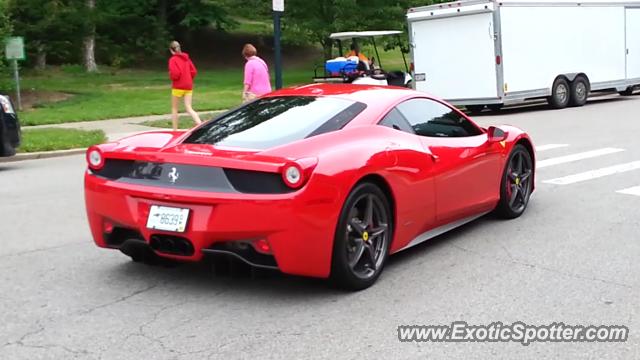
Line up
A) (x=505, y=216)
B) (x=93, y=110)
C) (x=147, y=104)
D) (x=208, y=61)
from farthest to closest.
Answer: (x=208, y=61), (x=147, y=104), (x=93, y=110), (x=505, y=216)

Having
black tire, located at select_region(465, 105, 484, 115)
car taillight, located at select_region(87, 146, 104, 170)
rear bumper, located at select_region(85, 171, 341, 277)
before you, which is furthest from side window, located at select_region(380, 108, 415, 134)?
black tire, located at select_region(465, 105, 484, 115)

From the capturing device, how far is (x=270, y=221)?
456 cm

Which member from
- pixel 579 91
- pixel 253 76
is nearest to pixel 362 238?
pixel 253 76

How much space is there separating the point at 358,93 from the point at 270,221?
172cm

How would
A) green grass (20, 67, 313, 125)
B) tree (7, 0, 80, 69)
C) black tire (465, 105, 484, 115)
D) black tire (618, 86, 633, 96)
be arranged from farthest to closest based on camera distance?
tree (7, 0, 80, 69)
black tire (618, 86, 633, 96)
black tire (465, 105, 484, 115)
green grass (20, 67, 313, 125)

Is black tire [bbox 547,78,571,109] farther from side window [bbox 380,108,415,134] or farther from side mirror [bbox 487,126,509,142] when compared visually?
side window [bbox 380,108,415,134]

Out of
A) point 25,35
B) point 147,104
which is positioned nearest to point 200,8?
point 25,35

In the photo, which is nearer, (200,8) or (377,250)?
(377,250)

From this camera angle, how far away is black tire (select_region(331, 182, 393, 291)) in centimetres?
485

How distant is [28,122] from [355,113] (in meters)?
13.8

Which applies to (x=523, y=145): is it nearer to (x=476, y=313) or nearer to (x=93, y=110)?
(x=476, y=313)

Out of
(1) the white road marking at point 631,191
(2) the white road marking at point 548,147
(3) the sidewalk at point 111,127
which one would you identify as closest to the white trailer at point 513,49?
(3) the sidewalk at point 111,127

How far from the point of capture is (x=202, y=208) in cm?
469

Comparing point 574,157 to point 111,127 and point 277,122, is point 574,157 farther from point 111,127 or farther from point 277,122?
point 111,127
